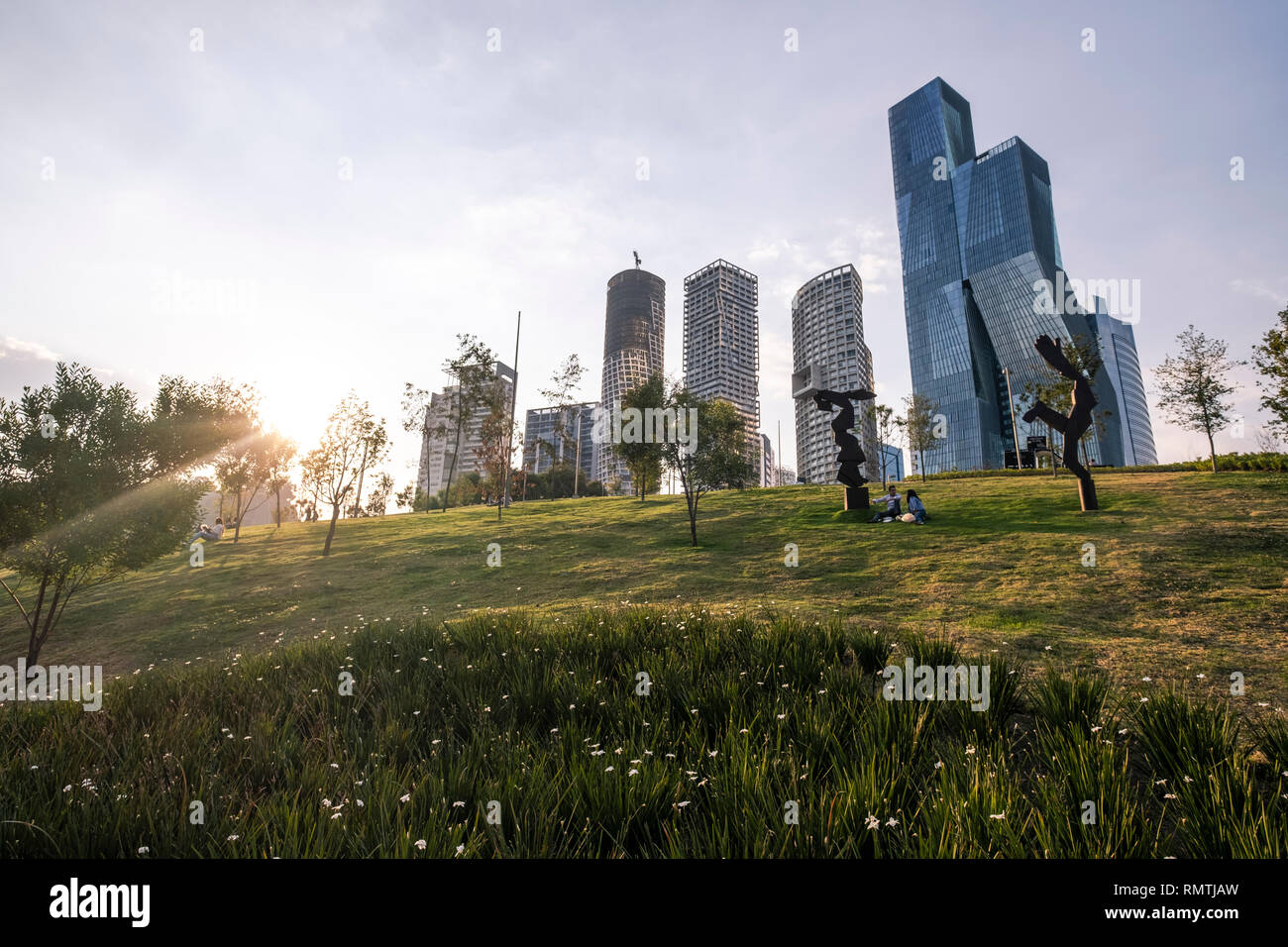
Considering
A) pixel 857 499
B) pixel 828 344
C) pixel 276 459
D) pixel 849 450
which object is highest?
pixel 828 344

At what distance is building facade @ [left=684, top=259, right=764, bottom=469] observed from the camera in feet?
484

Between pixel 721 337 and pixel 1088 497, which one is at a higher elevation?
pixel 721 337

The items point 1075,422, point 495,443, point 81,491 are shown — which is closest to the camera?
point 81,491

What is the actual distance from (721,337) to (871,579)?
5635 inches

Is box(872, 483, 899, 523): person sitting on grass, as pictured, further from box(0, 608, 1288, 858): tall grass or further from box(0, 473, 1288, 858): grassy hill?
box(0, 608, 1288, 858): tall grass

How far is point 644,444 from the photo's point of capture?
132ft

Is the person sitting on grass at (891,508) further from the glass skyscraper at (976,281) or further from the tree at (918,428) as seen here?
the glass skyscraper at (976,281)

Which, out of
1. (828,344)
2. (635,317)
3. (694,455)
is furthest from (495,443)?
(635,317)

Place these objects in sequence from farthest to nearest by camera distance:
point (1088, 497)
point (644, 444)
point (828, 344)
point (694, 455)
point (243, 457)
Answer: point (828, 344)
point (644, 444)
point (243, 457)
point (694, 455)
point (1088, 497)

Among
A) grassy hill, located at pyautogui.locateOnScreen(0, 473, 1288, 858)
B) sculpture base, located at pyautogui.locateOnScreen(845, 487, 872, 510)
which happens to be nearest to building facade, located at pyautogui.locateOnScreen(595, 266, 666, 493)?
sculpture base, located at pyautogui.locateOnScreen(845, 487, 872, 510)

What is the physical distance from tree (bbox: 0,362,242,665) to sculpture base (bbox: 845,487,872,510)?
2233 centimetres

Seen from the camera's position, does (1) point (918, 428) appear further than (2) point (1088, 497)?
Yes

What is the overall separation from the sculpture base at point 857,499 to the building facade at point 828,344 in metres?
105

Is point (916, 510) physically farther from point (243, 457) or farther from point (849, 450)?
point (243, 457)
